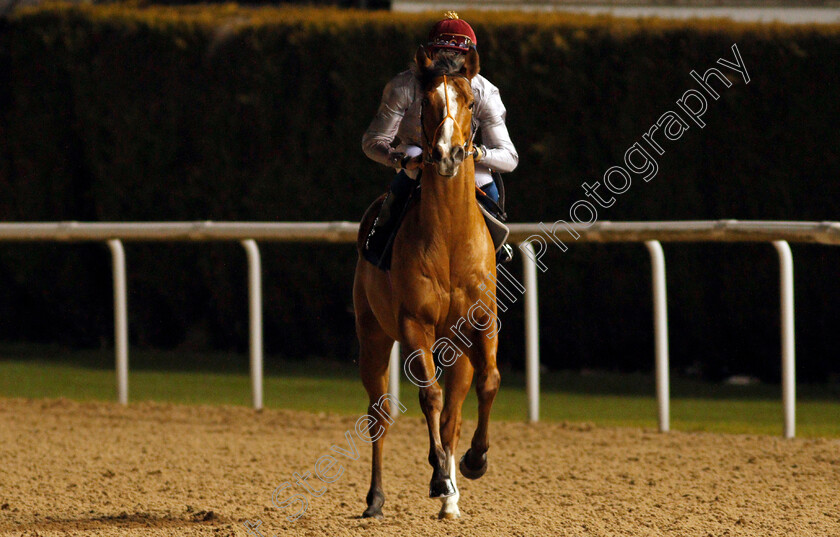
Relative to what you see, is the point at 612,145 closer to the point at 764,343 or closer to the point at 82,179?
the point at 764,343

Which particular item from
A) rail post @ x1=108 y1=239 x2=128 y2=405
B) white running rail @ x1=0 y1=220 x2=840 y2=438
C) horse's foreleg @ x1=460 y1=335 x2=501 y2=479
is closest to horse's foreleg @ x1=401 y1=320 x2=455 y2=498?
horse's foreleg @ x1=460 y1=335 x2=501 y2=479

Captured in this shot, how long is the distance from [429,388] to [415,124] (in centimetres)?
97

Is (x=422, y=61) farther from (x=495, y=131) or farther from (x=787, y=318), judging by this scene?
(x=787, y=318)

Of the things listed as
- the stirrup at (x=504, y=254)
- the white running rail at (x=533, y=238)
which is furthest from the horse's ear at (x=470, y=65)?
the white running rail at (x=533, y=238)

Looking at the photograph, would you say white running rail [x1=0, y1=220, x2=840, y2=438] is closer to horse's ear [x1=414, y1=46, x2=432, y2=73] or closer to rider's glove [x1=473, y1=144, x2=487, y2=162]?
rider's glove [x1=473, y1=144, x2=487, y2=162]

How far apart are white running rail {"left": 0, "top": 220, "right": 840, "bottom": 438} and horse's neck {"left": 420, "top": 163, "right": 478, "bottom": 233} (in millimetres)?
2426

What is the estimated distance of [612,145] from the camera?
28.3ft

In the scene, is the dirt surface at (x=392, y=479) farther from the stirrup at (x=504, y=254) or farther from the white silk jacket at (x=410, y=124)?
the white silk jacket at (x=410, y=124)

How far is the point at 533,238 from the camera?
672 centimetres

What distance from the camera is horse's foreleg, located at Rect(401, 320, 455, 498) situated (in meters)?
4.08

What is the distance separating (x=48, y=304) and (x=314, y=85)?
316cm

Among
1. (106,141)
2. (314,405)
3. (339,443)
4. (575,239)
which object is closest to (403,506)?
(339,443)

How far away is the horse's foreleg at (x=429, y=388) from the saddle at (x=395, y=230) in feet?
1.12

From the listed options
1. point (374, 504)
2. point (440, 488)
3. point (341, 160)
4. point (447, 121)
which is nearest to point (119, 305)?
point (341, 160)
